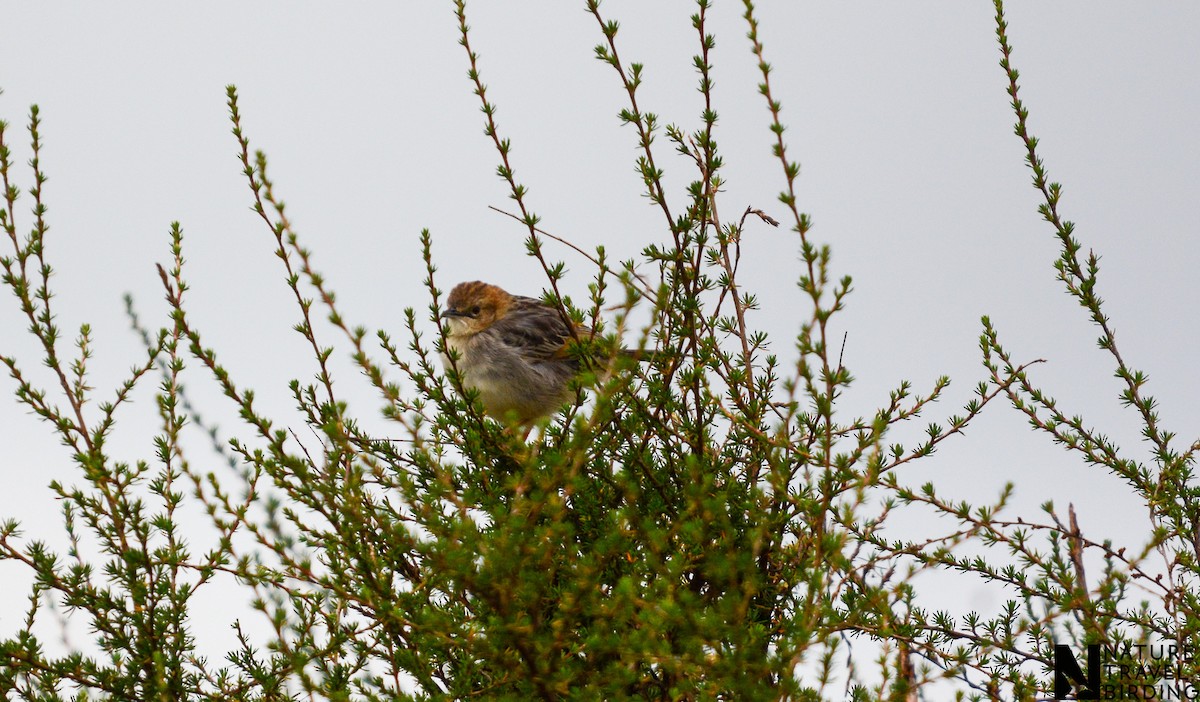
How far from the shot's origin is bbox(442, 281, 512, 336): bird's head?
26.6ft

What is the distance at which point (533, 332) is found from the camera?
7.82m

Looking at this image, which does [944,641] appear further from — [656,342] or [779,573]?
[656,342]

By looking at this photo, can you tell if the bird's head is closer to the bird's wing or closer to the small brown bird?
the small brown bird

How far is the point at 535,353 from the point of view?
762cm

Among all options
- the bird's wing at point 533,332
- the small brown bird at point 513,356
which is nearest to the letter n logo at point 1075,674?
the small brown bird at point 513,356

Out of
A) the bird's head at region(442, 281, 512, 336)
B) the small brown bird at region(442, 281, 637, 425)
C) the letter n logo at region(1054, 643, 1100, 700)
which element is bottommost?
the letter n logo at region(1054, 643, 1100, 700)

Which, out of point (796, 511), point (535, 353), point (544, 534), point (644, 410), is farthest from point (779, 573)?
point (535, 353)

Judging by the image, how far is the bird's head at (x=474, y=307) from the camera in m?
8.09

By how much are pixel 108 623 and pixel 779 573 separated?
2303mm

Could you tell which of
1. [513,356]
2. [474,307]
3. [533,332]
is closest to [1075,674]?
[513,356]

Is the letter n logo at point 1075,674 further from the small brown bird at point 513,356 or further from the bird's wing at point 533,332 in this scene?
the bird's wing at point 533,332

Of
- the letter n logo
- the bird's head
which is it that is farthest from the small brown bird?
the letter n logo

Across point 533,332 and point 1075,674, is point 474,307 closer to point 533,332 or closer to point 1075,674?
point 533,332

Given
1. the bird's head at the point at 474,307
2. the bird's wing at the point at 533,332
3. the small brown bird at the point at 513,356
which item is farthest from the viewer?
the bird's head at the point at 474,307
